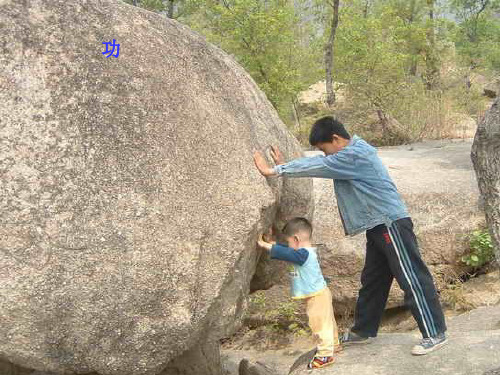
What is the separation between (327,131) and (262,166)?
1.84 feet

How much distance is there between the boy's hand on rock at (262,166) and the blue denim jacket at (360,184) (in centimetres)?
22

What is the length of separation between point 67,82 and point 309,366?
7.15 ft

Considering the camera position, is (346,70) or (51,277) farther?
(346,70)

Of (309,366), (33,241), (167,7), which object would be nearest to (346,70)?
(167,7)

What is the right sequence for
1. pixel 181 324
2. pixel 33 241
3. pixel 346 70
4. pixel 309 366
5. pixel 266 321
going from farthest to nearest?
pixel 346 70 < pixel 266 321 < pixel 309 366 < pixel 181 324 < pixel 33 241

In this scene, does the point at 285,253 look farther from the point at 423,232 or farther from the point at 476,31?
the point at 476,31

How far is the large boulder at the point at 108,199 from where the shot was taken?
271cm

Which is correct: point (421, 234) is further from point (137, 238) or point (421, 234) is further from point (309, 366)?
point (137, 238)

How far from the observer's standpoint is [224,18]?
513 inches

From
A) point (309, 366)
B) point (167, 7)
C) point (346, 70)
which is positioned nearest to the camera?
point (309, 366)

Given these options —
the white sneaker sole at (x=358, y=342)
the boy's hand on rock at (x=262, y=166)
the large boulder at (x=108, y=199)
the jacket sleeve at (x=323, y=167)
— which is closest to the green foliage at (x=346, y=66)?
the white sneaker sole at (x=358, y=342)

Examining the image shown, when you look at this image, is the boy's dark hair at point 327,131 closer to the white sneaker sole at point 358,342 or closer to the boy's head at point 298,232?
the boy's head at point 298,232

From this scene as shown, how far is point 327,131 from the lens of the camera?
3652 millimetres

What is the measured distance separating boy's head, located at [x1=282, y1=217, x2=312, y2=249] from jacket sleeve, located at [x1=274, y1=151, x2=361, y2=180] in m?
0.35
